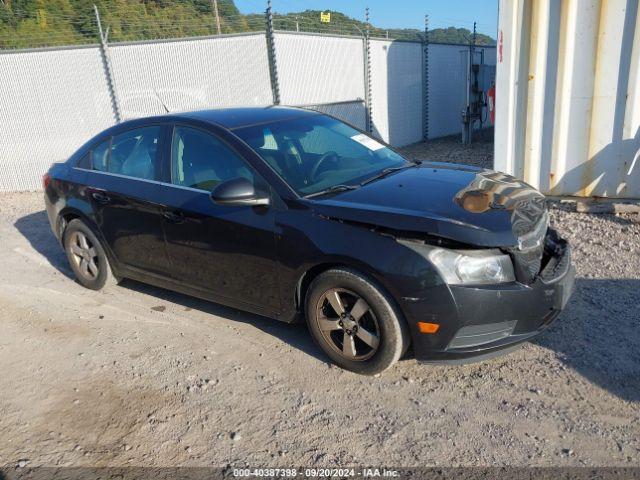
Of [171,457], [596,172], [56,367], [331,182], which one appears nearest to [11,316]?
[56,367]

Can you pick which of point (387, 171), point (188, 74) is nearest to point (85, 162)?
point (387, 171)

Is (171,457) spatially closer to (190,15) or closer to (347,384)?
(347,384)

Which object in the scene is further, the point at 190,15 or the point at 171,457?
the point at 190,15

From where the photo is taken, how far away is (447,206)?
3.21 metres

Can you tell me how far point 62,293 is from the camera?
5.12 meters

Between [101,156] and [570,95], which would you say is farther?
[570,95]

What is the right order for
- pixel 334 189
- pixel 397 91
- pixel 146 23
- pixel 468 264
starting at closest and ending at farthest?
pixel 468 264, pixel 334 189, pixel 146 23, pixel 397 91

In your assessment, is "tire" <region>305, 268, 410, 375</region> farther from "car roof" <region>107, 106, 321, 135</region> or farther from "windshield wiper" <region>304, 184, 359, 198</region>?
"car roof" <region>107, 106, 321, 135</region>

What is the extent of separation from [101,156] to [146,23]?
26.4 ft

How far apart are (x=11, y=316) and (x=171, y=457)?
2741 mm

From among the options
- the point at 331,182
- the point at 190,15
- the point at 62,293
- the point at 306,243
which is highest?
the point at 190,15

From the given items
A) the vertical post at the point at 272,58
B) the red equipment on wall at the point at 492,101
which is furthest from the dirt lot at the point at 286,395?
the vertical post at the point at 272,58

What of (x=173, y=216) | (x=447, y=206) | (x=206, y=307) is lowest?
(x=206, y=307)

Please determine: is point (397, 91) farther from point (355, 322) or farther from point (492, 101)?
point (355, 322)
